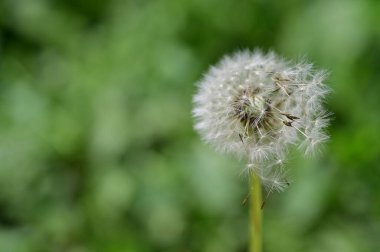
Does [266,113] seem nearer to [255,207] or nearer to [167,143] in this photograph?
[255,207]

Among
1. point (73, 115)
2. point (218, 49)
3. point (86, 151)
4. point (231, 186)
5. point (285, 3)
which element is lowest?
point (231, 186)

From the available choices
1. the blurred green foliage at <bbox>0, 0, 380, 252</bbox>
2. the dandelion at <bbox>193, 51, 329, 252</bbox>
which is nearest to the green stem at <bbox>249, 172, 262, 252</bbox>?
the dandelion at <bbox>193, 51, 329, 252</bbox>

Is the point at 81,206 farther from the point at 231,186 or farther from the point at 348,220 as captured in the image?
the point at 348,220

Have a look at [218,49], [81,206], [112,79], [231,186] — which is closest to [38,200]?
[81,206]

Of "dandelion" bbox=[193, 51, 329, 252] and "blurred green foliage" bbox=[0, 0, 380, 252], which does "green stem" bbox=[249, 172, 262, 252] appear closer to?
"dandelion" bbox=[193, 51, 329, 252]

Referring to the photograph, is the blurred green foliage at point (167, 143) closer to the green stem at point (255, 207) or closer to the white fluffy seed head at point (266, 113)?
the white fluffy seed head at point (266, 113)

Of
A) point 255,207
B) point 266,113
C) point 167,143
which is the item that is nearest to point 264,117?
point 266,113

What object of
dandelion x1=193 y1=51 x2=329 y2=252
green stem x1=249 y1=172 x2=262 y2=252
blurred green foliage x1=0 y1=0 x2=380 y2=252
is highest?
blurred green foliage x1=0 y1=0 x2=380 y2=252
